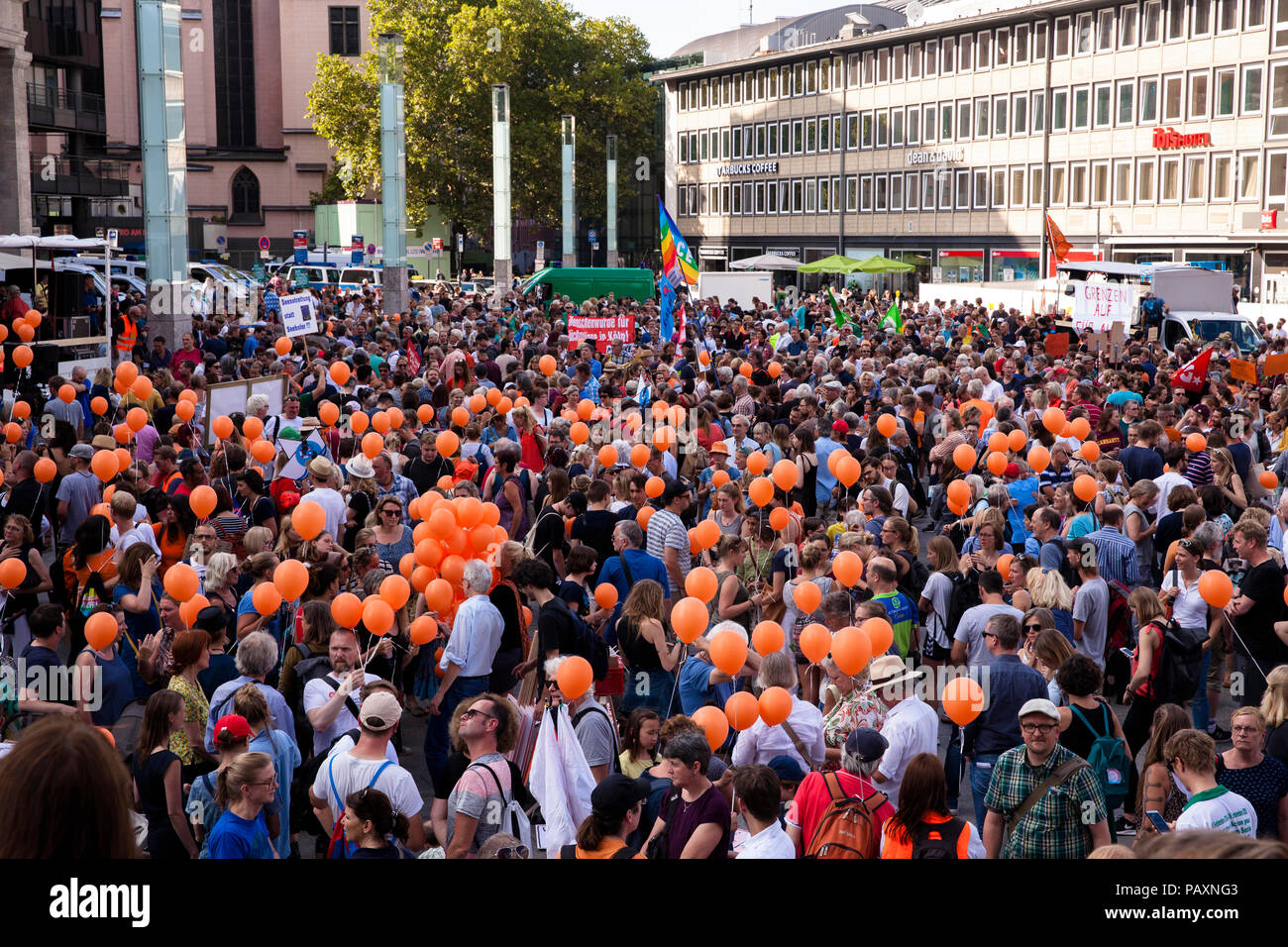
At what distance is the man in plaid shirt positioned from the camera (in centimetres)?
516

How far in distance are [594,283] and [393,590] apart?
1285 inches

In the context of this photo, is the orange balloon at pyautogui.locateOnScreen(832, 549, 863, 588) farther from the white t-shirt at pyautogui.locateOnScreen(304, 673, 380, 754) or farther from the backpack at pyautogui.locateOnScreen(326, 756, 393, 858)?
the backpack at pyautogui.locateOnScreen(326, 756, 393, 858)

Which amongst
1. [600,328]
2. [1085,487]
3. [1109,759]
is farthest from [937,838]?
[600,328]

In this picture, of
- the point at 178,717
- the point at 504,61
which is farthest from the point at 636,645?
the point at 504,61

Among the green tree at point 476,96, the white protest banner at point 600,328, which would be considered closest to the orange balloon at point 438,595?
the white protest banner at point 600,328

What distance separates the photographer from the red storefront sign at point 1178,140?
159 ft

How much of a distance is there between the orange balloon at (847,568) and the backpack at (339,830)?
3175 millimetres

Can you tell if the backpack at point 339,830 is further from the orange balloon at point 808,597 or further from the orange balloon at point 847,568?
the orange balloon at point 847,568

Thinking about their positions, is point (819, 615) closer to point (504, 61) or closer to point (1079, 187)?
point (1079, 187)

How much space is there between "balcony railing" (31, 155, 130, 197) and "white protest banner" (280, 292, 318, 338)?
3389 cm

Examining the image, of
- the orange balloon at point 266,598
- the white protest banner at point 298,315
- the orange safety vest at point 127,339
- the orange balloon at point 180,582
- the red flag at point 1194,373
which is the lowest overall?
the orange balloon at point 266,598

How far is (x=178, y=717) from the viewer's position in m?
5.66
